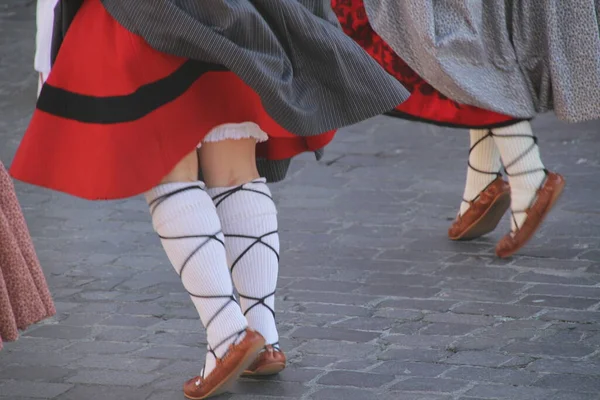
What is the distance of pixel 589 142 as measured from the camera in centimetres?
602

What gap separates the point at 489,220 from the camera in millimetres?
4473

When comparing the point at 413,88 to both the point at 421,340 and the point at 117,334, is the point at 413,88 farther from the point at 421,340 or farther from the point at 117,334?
the point at 117,334

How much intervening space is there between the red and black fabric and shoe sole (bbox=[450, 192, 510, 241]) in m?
0.33

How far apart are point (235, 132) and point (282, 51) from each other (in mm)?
269

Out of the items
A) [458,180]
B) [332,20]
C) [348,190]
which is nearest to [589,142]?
[458,180]

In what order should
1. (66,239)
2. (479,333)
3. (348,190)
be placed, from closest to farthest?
(479,333), (66,239), (348,190)

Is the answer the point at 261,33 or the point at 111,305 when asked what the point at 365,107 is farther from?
the point at 111,305

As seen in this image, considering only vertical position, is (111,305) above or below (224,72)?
below

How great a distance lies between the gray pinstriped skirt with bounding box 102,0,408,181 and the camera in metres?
2.81

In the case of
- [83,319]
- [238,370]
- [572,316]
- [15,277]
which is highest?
[15,277]

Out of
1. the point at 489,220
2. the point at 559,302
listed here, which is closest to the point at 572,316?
the point at 559,302

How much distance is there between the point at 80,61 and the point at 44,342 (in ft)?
3.39

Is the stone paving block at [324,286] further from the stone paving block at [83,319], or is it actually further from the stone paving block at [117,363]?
the stone paving block at [117,363]

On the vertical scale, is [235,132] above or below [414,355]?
above
